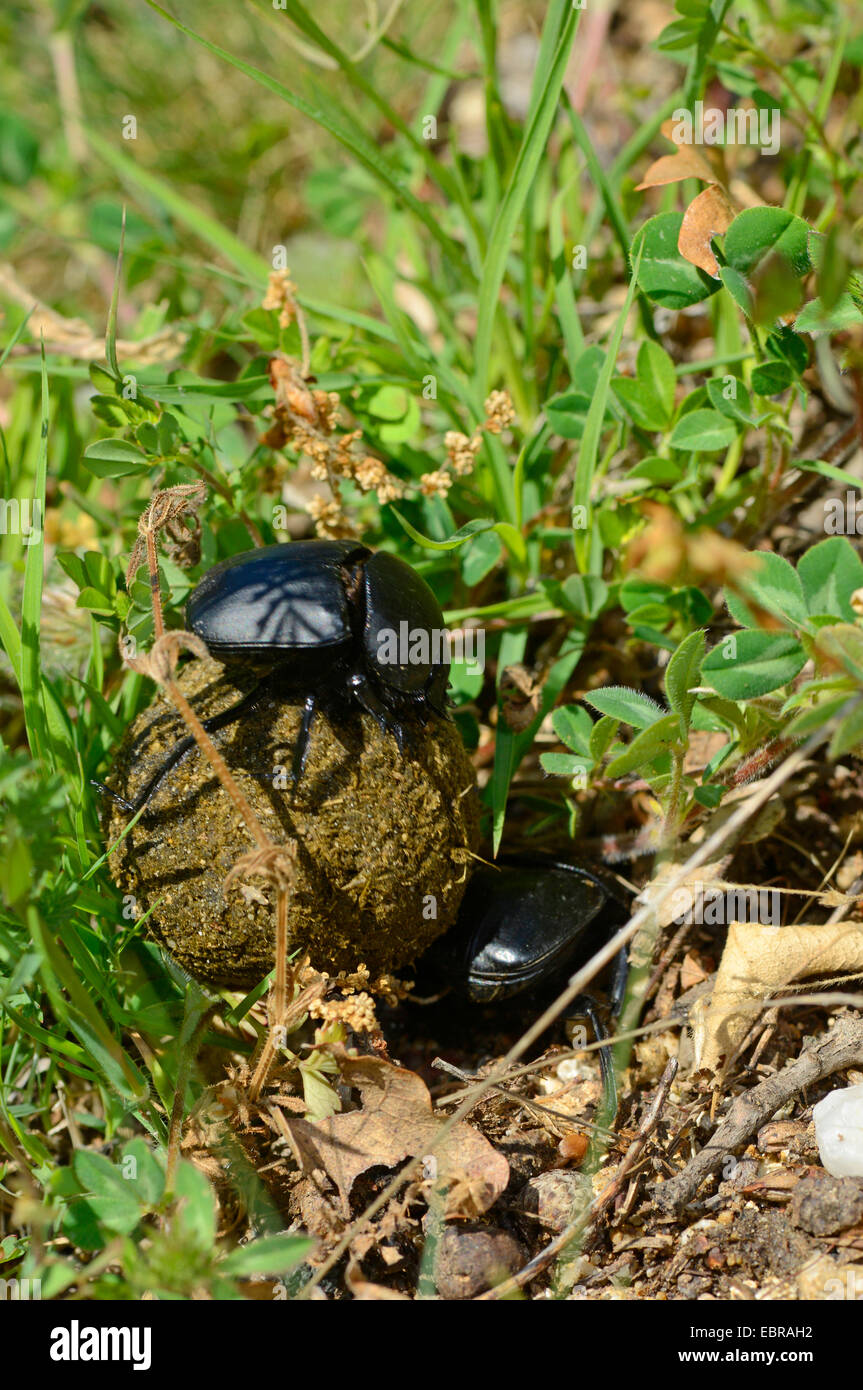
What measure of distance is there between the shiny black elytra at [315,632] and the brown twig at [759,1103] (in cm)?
103

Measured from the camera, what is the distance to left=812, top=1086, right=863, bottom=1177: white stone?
6.64 ft

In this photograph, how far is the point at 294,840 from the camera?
2.12 meters

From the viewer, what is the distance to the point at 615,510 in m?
2.86

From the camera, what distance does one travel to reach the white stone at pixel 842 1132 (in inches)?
79.7

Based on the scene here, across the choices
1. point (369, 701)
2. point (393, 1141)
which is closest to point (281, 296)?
point (369, 701)

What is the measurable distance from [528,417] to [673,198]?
777 mm

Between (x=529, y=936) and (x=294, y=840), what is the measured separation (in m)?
0.63

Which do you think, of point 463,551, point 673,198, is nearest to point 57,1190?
point 463,551

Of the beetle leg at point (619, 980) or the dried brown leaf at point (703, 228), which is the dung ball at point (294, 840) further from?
the dried brown leaf at point (703, 228)

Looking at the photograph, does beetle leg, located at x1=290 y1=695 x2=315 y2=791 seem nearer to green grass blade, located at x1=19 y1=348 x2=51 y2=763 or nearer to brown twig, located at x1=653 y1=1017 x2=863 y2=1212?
green grass blade, located at x1=19 y1=348 x2=51 y2=763

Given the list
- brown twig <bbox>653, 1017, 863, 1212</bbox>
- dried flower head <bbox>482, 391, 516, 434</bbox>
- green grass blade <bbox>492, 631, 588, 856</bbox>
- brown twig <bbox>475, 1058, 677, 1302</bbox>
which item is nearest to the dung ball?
green grass blade <bbox>492, 631, 588, 856</bbox>

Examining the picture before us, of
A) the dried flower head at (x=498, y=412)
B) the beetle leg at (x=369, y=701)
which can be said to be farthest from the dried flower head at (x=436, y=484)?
the beetle leg at (x=369, y=701)

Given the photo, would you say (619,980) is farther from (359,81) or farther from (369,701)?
(359,81)
